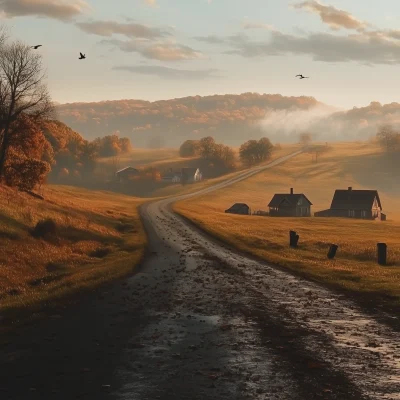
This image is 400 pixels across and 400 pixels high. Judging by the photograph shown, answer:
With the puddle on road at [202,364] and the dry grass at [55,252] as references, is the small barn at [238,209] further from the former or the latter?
the puddle on road at [202,364]

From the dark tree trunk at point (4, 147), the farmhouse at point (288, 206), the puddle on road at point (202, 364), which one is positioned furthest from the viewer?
the farmhouse at point (288, 206)

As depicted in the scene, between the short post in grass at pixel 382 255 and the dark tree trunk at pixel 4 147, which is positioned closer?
the short post in grass at pixel 382 255

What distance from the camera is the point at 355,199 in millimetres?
128125

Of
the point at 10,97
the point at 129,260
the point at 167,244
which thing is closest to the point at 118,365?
the point at 129,260

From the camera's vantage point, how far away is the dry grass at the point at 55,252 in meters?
25.5

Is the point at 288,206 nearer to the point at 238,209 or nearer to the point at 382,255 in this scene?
the point at 238,209

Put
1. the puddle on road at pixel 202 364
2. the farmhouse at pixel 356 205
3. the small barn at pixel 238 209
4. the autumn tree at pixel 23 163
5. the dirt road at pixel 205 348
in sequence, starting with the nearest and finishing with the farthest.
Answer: the puddle on road at pixel 202 364
the dirt road at pixel 205 348
the autumn tree at pixel 23 163
the small barn at pixel 238 209
the farmhouse at pixel 356 205

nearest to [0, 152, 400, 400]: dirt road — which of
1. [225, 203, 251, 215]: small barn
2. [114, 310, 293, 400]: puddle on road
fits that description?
[114, 310, 293, 400]: puddle on road

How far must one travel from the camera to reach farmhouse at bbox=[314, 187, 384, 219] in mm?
125438

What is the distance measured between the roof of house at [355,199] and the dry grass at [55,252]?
76722 millimetres

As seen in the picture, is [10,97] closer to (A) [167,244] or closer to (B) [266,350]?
(A) [167,244]

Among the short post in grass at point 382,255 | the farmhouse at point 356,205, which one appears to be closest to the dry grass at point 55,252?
the short post in grass at point 382,255

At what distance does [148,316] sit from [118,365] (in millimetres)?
5886

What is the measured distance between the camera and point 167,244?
152ft
